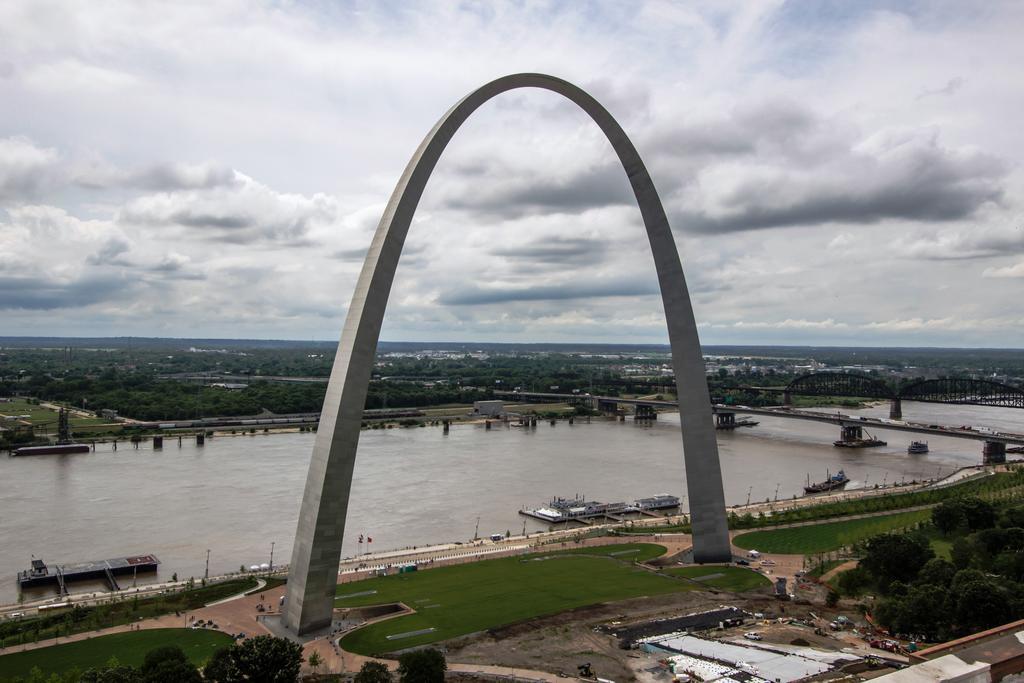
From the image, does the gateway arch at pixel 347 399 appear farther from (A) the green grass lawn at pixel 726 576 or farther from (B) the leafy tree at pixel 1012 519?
(B) the leafy tree at pixel 1012 519

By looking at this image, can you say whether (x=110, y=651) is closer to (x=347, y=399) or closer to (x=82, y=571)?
(x=347, y=399)

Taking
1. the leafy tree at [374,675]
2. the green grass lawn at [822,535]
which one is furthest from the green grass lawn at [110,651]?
the green grass lawn at [822,535]

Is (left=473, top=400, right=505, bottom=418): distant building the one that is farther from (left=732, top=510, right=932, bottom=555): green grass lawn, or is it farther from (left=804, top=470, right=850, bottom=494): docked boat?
(left=732, top=510, right=932, bottom=555): green grass lawn

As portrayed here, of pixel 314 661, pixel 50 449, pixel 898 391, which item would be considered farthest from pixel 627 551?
pixel 898 391

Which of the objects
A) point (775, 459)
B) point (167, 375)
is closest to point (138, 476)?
point (775, 459)

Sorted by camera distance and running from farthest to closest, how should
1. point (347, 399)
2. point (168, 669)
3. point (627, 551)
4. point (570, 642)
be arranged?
point (627, 551), point (570, 642), point (347, 399), point (168, 669)

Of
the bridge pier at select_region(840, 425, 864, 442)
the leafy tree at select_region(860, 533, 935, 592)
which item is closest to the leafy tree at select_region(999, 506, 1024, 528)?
the leafy tree at select_region(860, 533, 935, 592)
